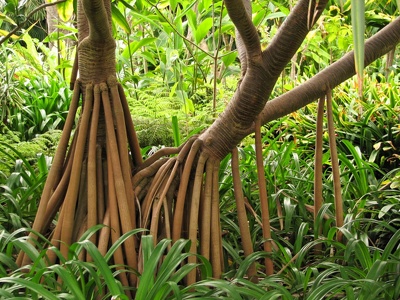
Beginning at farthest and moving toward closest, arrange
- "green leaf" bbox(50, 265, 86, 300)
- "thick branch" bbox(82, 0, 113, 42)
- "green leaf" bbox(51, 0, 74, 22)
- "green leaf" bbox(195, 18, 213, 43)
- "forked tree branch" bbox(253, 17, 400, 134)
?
1. "green leaf" bbox(195, 18, 213, 43)
2. "green leaf" bbox(51, 0, 74, 22)
3. "forked tree branch" bbox(253, 17, 400, 134)
4. "thick branch" bbox(82, 0, 113, 42)
5. "green leaf" bbox(50, 265, 86, 300)

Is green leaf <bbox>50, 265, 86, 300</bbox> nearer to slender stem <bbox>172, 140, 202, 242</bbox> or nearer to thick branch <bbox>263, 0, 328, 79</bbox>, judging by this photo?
slender stem <bbox>172, 140, 202, 242</bbox>

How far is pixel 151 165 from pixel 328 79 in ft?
2.64

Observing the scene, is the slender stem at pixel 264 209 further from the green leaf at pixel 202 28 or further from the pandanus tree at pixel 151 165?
the green leaf at pixel 202 28

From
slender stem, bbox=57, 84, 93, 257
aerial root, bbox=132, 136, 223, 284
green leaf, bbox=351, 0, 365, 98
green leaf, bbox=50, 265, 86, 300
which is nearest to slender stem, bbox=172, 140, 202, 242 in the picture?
aerial root, bbox=132, 136, 223, 284

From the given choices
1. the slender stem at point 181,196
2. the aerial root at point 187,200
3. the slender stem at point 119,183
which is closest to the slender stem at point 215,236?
the aerial root at point 187,200

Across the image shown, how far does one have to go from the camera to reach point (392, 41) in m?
2.56

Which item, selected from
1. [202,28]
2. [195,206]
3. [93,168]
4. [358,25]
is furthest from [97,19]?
→ [202,28]

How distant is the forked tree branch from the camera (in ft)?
8.32

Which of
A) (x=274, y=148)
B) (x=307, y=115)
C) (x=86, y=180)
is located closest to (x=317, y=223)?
(x=86, y=180)

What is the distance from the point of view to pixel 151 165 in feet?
8.50

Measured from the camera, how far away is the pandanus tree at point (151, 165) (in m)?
2.31

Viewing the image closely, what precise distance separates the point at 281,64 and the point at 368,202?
3.88 ft

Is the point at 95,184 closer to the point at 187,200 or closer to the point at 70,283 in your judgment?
the point at 187,200

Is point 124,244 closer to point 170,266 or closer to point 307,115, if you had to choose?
point 170,266
